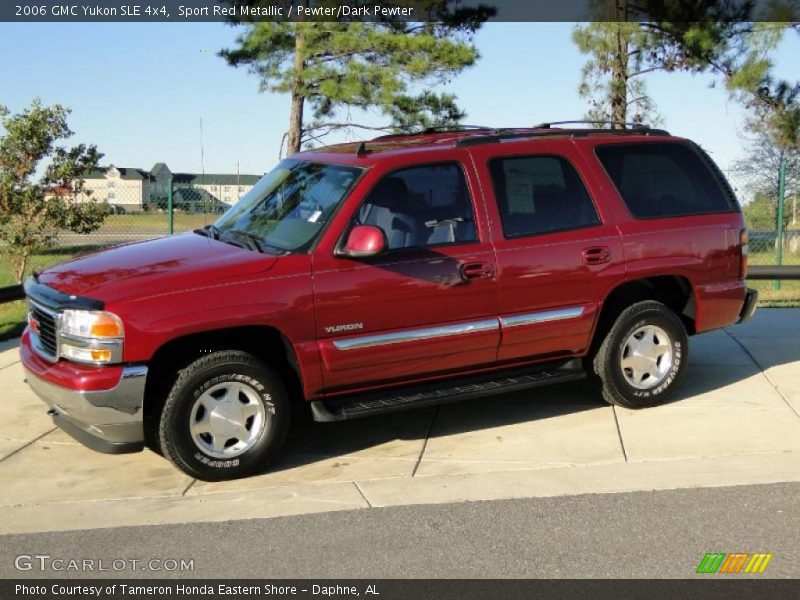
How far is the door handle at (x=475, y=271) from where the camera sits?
6109mm

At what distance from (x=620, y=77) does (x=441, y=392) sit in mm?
14741

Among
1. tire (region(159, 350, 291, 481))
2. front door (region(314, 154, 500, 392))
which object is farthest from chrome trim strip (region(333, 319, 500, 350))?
tire (region(159, 350, 291, 481))

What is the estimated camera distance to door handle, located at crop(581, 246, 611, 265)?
654cm

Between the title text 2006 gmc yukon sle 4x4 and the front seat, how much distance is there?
0.01m

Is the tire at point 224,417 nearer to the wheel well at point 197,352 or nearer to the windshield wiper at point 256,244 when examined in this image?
the wheel well at point 197,352

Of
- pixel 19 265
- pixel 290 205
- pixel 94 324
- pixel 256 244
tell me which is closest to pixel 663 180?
pixel 290 205

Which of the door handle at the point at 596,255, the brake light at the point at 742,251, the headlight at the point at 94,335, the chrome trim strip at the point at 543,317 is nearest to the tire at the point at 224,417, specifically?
the headlight at the point at 94,335

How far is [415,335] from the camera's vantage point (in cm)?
602

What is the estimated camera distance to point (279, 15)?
20094 millimetres

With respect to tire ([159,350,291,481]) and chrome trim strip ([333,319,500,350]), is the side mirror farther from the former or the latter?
tire ([159,350,291,481])

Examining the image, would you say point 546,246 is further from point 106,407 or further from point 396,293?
point 106,407

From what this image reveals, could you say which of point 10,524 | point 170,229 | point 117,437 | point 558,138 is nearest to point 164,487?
point 117,437

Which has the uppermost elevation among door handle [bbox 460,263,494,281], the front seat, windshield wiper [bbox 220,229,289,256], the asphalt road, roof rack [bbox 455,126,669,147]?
roof rack [bbox 455,126,669,147]

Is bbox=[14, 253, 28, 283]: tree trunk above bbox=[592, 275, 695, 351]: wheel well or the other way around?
the other way around
